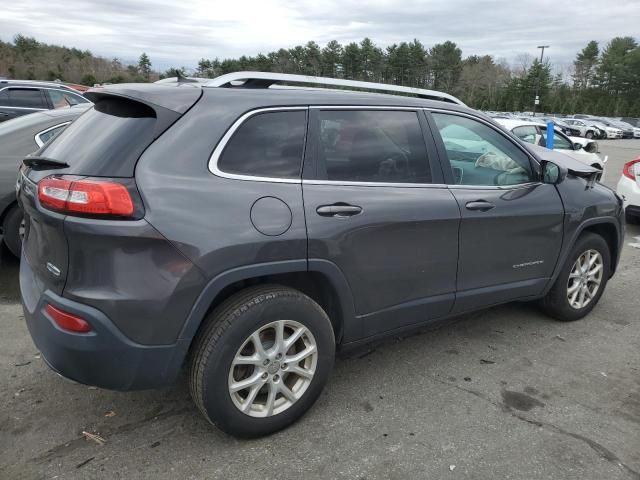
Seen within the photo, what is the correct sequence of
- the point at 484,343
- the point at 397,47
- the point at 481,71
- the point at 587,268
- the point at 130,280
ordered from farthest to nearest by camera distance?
the point at 481,71 → the point at 397,47 → the point at 587,268 → the point at 484,343 → the point at 130,280

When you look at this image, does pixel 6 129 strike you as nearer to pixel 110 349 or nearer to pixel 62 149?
pixel 62 149

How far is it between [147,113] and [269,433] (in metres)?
1.72

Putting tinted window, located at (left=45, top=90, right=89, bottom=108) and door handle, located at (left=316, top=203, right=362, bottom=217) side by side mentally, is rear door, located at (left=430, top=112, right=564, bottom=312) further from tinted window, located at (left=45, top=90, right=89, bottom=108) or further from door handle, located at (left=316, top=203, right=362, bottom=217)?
tinted window, located at (left=45, top=90, right=89, bottom=108)

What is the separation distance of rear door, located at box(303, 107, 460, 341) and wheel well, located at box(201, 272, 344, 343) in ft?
0.39

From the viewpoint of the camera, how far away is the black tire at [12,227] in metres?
5.03

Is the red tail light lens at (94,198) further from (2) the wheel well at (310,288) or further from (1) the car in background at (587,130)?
(1) the car in background at (587,130)

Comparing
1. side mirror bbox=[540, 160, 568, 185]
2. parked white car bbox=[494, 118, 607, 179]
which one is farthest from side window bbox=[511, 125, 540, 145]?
side mirror bbox=[540, 160, 568, 185]

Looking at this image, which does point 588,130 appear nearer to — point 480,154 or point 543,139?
point 543,139

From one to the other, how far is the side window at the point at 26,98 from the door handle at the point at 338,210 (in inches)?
413

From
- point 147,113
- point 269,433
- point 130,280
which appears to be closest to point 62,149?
point 147,113

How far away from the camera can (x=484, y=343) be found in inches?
157

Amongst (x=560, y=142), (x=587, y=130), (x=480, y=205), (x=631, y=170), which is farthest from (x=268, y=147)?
(x=587, y=130)

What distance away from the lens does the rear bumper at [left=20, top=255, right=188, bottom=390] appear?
2320mm

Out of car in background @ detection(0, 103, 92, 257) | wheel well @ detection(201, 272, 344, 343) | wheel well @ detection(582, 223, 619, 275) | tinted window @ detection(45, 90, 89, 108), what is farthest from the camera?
tinted window @ detection(45, 90, 89, 108)
